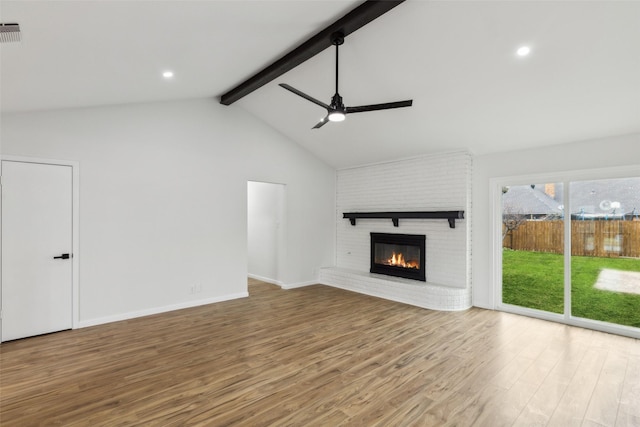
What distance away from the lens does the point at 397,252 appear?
6.29 meters

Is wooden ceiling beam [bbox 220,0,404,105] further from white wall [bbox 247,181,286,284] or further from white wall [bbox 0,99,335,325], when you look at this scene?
white wall [bbox 247,181,286,284]

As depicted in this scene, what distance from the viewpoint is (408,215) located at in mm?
5816

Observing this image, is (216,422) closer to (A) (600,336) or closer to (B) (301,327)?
(B) (301,327)

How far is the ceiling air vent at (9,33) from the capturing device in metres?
2.02

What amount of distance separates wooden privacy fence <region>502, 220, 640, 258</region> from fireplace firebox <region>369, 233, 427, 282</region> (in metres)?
1.41

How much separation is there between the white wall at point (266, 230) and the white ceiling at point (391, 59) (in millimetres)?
2538

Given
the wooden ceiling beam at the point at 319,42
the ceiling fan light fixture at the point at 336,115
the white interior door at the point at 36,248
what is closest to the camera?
the wooden ceiling beam at the point at 319,42

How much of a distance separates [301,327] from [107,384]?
2.17 metres

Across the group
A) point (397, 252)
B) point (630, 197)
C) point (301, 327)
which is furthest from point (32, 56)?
point (630, 197)

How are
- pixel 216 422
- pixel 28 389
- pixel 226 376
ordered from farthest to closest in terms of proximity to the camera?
pixel 226 376, pixel 28 389, pixel 216 422

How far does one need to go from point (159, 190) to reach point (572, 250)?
614 cm

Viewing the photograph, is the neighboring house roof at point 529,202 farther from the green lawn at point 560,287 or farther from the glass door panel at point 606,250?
the green lawn at point 560,287

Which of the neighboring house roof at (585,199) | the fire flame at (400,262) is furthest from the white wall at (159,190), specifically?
the neighboring house roof at (585,199)

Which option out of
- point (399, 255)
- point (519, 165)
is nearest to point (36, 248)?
point (399, 255)
